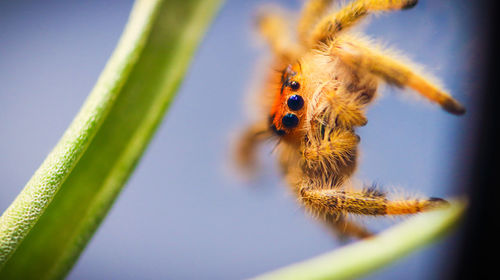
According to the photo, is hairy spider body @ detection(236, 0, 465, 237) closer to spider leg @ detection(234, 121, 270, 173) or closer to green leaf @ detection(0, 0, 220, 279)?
spider leg @ detection(234, 121, 270, 173)

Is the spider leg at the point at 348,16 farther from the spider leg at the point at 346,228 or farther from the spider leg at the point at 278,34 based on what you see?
the spider leg at the point at 346,228

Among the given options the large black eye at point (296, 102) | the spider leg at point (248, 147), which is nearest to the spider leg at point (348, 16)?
the large black eye at point (296, 102)

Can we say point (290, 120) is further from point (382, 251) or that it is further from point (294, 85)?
point (382, 251)

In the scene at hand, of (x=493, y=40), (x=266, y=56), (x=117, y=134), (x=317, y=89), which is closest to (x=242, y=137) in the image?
(x=266, y=56)

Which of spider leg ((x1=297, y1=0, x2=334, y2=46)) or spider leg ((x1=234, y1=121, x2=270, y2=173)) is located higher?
spider leg ((x1=297, y1=0, x2=334, y2=46))

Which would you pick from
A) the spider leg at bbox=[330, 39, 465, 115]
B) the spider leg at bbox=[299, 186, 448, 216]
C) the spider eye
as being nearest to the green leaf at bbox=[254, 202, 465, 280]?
the spider leg at bbox=[299, 186, 448, 216]

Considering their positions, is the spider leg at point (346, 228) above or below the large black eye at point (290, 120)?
below
